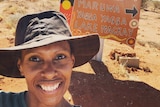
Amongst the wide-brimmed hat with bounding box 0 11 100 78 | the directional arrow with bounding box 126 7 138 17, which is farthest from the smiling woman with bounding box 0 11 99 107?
the directional arrow with bounding box 126 7 138 17

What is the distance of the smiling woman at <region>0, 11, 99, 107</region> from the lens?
1.77 m

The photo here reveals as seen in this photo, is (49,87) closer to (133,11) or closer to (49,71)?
(49,71)

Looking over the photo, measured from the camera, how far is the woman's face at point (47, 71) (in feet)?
5.82

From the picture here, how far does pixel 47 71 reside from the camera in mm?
1768

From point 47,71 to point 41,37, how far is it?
198mm

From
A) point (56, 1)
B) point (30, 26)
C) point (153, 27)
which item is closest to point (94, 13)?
point (30, 26)

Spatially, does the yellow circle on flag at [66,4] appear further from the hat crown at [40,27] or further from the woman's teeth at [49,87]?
the woman's teeth at [49,87]

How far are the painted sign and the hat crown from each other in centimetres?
435

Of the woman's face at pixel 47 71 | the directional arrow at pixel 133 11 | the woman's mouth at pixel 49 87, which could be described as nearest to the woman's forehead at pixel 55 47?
the woman's face at pixel 47 71

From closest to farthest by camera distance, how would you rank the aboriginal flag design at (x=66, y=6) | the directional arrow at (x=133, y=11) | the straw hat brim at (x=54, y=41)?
1. the straw hat brim at (x=54, y=41)
2. the directional arrow at (x=133, y=11)
3. the aboriginal flag design at (x=66, y=6)

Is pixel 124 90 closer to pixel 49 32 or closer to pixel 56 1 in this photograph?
pixel 49 32

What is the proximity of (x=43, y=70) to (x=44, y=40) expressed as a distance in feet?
0.59

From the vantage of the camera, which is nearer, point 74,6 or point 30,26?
point 30,26

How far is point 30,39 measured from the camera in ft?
5.92
